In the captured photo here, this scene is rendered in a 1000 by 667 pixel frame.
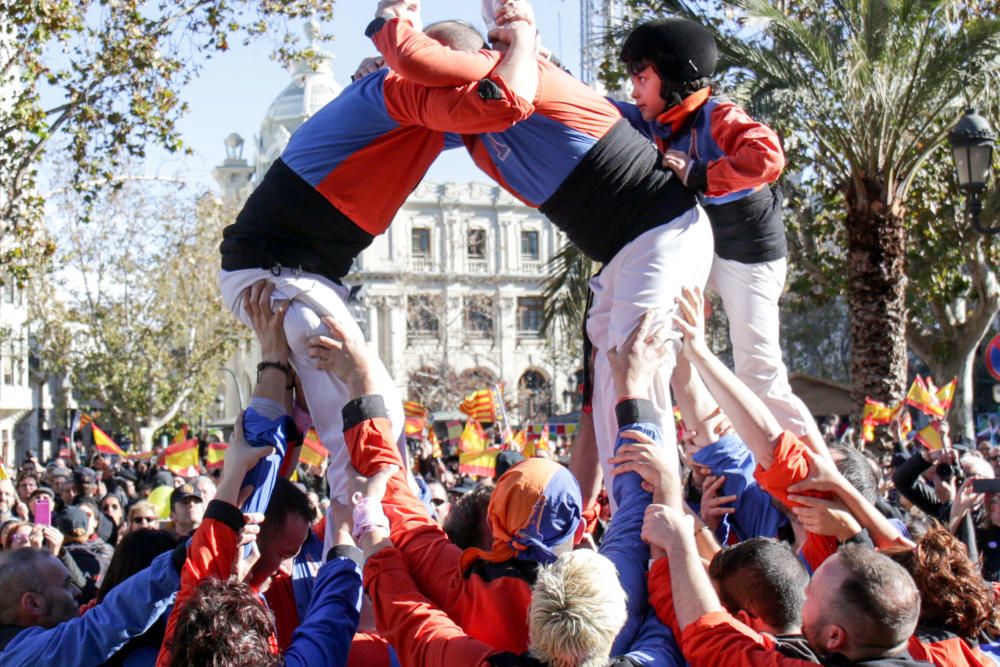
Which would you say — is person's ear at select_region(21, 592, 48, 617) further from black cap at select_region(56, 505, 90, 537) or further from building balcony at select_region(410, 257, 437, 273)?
building balcony at select_region(410, 257, 437, 273)

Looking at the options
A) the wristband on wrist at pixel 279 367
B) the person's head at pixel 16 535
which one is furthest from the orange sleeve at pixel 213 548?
the person's head at pixel 16 535

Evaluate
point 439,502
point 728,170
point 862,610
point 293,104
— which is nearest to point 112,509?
point 439,502

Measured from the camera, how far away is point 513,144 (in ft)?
15.0

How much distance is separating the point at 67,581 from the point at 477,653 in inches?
69.2

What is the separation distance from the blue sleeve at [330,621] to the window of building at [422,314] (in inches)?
1748

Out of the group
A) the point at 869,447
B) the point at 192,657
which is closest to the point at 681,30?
the point at 192,657

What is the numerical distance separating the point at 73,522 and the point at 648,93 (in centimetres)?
603

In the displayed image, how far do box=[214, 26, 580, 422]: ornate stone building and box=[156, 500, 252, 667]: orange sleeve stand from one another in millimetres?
43845

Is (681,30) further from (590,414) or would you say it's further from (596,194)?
(590,414)

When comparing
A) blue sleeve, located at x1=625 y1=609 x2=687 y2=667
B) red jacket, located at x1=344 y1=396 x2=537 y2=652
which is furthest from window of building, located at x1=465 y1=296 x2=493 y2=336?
blue sleeve, located at x1=625 y1=609 x2=687 y2=667

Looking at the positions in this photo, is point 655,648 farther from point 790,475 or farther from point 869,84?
point 869,84

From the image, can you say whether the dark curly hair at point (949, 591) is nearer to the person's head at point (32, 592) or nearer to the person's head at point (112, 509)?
the person's head at point (32, 592)

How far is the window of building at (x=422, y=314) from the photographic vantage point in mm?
49031

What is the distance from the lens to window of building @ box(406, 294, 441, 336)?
161ft
